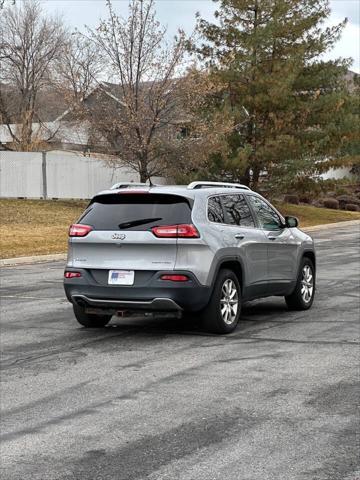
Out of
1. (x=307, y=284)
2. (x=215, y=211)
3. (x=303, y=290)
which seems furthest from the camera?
(x=307, y=284)

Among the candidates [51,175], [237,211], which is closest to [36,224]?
[51,175]

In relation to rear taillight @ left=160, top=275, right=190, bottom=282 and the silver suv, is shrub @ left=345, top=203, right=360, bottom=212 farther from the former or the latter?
rear taillight @ left=160, top=275, right=190, bottom=282

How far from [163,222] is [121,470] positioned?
4.62 meters

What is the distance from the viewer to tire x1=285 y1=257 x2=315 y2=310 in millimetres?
11344

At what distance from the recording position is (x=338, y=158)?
41.6 m

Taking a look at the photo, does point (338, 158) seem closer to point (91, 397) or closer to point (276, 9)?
point (276, 9)

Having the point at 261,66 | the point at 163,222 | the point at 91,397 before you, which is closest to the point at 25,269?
the point at 163,222

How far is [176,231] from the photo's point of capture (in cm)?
909

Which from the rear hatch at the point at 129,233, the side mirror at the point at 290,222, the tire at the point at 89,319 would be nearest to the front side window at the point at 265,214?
the side mirror at the point at 290,222

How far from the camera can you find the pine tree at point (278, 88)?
38000 millimetres

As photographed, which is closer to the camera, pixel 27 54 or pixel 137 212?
pixel 137 212

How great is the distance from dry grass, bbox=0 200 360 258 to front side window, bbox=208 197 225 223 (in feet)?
41.6

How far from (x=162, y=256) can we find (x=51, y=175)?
28.2 meters

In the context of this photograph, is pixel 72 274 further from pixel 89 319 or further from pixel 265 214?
pixel 265 214
